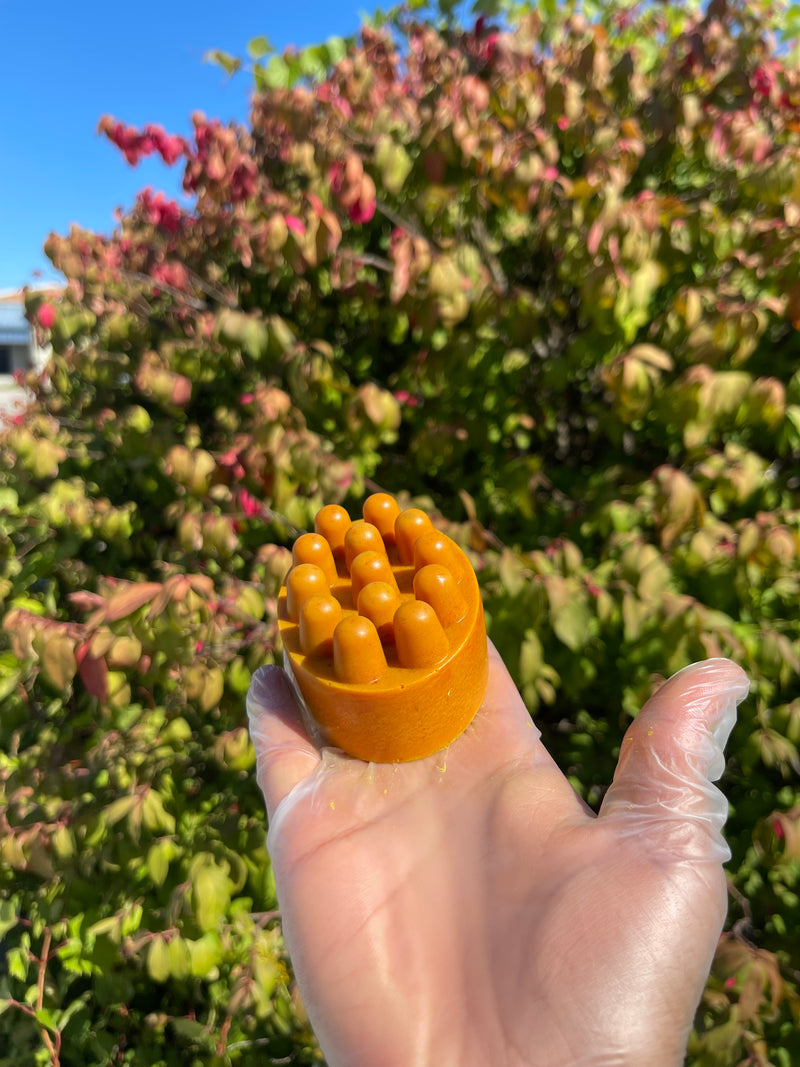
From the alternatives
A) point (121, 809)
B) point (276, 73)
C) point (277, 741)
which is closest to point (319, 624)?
point (277, 741)

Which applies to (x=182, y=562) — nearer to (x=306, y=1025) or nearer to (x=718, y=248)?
(x=306, y=1025)

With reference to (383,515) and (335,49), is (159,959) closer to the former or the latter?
(383,515)

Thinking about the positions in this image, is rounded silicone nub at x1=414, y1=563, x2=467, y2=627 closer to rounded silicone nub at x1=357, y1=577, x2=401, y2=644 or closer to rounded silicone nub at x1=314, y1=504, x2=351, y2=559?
rounded silicone nub at x1=357, y1=577, x2=401, y2=644

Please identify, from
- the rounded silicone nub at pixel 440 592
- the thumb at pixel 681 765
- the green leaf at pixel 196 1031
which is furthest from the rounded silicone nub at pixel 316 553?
the green leaf at pixel 196 1031

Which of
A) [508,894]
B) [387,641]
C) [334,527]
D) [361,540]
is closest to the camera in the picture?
[508,894]

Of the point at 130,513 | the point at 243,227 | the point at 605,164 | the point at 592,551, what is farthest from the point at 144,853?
the point at 605,164

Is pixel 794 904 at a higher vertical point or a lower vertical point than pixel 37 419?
lower
